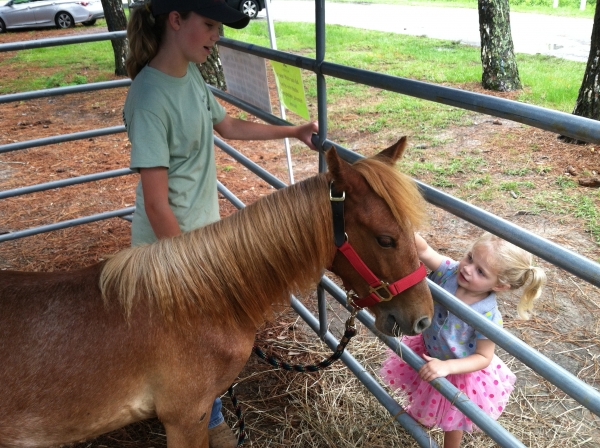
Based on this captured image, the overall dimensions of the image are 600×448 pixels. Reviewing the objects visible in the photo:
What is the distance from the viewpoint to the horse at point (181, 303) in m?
1.74

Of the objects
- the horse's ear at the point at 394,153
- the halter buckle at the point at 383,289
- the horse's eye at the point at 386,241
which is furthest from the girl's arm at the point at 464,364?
the horse's ear at the point at 394,153

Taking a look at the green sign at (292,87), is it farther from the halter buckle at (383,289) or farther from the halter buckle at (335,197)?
the halter buckle at (383,289)

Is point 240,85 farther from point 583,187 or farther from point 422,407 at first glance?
point 583,187

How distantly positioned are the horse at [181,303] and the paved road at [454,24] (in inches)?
327

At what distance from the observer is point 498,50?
775 centimetres

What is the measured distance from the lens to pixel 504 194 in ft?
15.7

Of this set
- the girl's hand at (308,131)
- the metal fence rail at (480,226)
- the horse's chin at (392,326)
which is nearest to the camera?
the metal fence rail at (480,226)

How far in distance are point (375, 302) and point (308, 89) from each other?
729cm

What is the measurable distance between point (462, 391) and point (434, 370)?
19 centimetres

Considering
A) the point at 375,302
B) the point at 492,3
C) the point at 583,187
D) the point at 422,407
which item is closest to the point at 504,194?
the point at 583,187

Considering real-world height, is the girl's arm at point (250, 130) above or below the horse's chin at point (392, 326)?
above

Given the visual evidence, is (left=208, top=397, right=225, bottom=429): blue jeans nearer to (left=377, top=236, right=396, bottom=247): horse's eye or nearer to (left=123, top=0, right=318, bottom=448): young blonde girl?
(left=123, top=0, right=318, bottom=448): young blonde girl

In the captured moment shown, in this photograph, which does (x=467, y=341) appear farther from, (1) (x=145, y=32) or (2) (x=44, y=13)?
(2) (x=44, y=13)

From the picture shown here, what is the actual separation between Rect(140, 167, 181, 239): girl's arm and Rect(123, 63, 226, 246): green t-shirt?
42 mm
